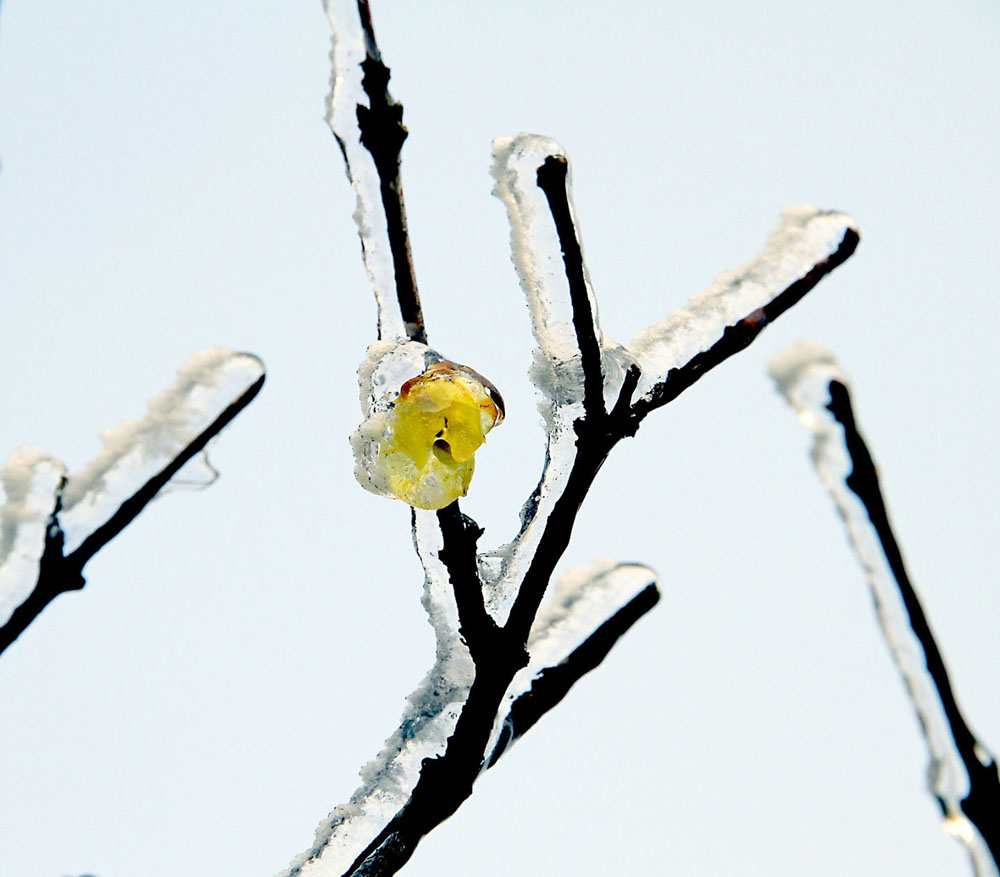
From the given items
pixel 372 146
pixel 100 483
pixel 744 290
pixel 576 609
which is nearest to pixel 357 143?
pixel 372 146

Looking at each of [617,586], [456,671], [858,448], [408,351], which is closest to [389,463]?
[408,351]

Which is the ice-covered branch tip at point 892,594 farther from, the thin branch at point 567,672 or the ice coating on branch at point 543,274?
the thin branch at point 567,672

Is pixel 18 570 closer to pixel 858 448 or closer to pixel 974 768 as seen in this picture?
pixel 858 448

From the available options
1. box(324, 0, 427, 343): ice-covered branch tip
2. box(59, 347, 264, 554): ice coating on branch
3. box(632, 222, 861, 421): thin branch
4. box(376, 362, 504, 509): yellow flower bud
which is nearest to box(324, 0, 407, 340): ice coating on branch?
box(324, 0, 427, 343): ice-covered branch tip

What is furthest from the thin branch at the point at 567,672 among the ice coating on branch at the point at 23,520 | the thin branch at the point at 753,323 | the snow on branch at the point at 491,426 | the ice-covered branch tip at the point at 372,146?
the ice coating on branch at the point at 23,520

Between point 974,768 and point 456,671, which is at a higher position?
point 974,768

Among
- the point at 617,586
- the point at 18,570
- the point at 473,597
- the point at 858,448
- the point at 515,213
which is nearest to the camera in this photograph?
the point at 858,448

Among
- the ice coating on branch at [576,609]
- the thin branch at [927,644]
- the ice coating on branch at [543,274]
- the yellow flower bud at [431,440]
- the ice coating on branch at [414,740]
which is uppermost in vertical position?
the ice coating on branch at [543,274]

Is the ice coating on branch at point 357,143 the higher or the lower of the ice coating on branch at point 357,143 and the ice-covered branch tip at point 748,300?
the lower
